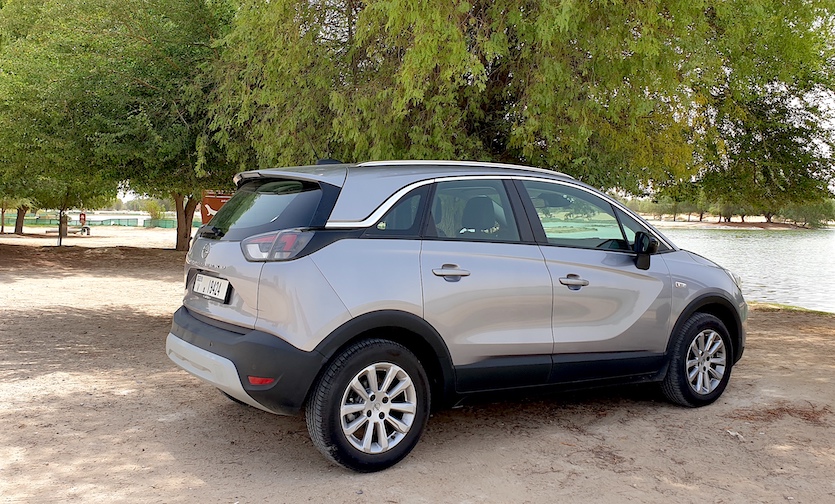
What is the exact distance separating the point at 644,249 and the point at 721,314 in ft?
4.41

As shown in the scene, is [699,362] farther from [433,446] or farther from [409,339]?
[409,339]

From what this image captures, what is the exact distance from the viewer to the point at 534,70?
7645mm

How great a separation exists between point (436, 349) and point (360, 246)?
80 cm

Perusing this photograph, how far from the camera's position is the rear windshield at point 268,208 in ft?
14.8

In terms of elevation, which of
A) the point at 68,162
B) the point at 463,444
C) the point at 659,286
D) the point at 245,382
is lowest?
the point at 463,444

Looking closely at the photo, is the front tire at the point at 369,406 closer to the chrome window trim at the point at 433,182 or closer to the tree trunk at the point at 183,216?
the chrome window trim at the point at 433,182

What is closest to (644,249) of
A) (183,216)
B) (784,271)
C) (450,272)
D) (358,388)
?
(450,272)

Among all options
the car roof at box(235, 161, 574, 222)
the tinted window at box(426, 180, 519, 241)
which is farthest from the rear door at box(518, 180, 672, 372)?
the car roof at box(235, 161, 574, 222)

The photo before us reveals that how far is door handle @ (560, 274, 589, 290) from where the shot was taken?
5246mm

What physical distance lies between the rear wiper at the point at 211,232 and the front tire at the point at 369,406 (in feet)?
4.08

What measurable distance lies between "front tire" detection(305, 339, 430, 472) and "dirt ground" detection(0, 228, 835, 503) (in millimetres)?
162

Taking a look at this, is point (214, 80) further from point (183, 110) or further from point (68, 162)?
point (68, 162)

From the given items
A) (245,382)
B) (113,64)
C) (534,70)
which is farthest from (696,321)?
(113,64)

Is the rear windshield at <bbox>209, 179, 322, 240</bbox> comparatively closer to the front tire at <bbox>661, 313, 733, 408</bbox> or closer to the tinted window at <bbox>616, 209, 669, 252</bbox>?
the tinted window at <bbox>616, 209, 669, 252</bbox>
